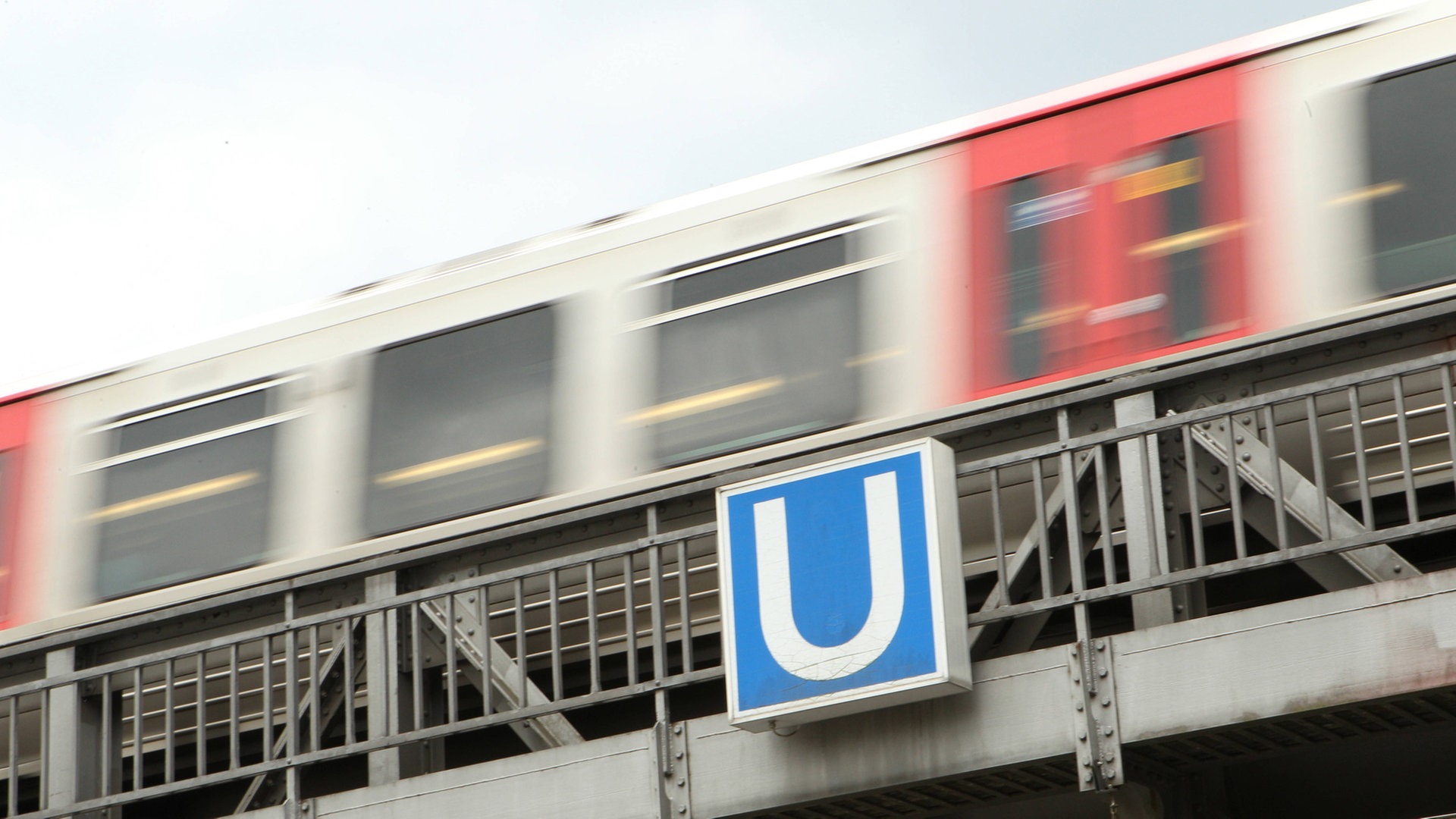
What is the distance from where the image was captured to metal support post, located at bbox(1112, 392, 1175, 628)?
6.59 m

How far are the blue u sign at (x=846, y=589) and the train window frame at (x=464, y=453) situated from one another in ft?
8.70

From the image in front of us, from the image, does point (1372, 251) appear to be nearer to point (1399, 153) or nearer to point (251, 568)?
point (1399, 153)

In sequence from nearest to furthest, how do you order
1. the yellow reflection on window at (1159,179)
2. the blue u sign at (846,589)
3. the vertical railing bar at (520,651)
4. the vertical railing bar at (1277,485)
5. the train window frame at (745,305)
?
the vertical railing bar at (1277,485) → the blue u sign at (846,589) → the vertical railing bar at (520,651) → the yellow reflection on window at (1159,179) → the train window frame at (745,305)

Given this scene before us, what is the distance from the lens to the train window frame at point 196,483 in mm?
9953

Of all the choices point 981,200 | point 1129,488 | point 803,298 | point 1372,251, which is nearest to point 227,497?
point 803,298

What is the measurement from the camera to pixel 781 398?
885 centimetres

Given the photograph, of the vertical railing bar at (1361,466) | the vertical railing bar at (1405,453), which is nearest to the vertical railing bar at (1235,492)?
the vertical railing bar at (1361,466)

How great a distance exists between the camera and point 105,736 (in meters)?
7.98

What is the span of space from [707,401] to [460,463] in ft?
4.56

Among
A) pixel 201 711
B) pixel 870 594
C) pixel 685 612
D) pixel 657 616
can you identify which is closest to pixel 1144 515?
pixel 870 594

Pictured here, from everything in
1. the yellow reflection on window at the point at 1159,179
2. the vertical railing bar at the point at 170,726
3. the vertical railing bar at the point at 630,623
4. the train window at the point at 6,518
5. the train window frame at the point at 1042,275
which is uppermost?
the yellow reflection on window at the point at 1159,179

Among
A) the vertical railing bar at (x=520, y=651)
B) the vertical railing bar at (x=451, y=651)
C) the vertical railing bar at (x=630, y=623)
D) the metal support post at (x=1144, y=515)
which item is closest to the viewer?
the metal support post at (x=1144, y=515)

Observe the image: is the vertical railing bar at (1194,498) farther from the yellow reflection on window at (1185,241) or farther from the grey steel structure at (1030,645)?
the yellow reflection on window at (1185,241)

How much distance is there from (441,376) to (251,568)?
1.43m
